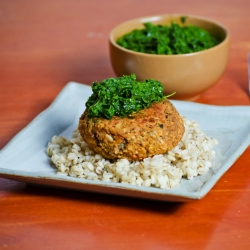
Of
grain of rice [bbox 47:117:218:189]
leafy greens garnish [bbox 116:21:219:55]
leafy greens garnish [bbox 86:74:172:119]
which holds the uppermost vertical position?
leafy greens garnish [bbox 86:74:172:119]

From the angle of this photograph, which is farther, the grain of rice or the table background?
the grain of rice

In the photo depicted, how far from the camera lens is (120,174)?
243 centimetres

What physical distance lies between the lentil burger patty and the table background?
255 mm

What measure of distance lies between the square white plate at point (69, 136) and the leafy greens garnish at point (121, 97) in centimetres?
42

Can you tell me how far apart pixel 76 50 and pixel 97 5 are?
1932 millimetres

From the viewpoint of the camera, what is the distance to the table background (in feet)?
7.20

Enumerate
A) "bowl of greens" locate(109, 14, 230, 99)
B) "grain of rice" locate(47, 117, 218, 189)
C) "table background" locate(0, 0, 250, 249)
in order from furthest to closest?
1. "bowl of greens" locate(109, 14, 230, 99)
2. "grain of rice" locate(47, 117, 218, 189)
3. "table background" locate(0, 0, 250, 249)

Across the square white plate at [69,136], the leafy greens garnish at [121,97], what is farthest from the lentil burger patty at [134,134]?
the square white plate at [69,136]

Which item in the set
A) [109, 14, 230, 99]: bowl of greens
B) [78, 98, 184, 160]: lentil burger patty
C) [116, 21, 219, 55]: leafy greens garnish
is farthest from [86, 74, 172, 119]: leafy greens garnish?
[116, 21, 219, 55]: leafy greens garnish

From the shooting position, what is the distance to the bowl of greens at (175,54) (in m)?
3.41

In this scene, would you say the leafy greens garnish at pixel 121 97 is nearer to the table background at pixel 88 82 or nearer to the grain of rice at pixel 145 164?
the grain of rice at pixel 145 164

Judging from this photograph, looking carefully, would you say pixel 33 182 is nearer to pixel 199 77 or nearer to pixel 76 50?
pixel 199 77

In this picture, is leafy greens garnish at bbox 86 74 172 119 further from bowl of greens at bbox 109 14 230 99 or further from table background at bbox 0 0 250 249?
bowl of greens at bbox 109 14 230 99

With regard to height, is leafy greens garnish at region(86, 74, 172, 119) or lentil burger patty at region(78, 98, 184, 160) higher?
leafy greens garnish at region(86, 74, 172, 119)
